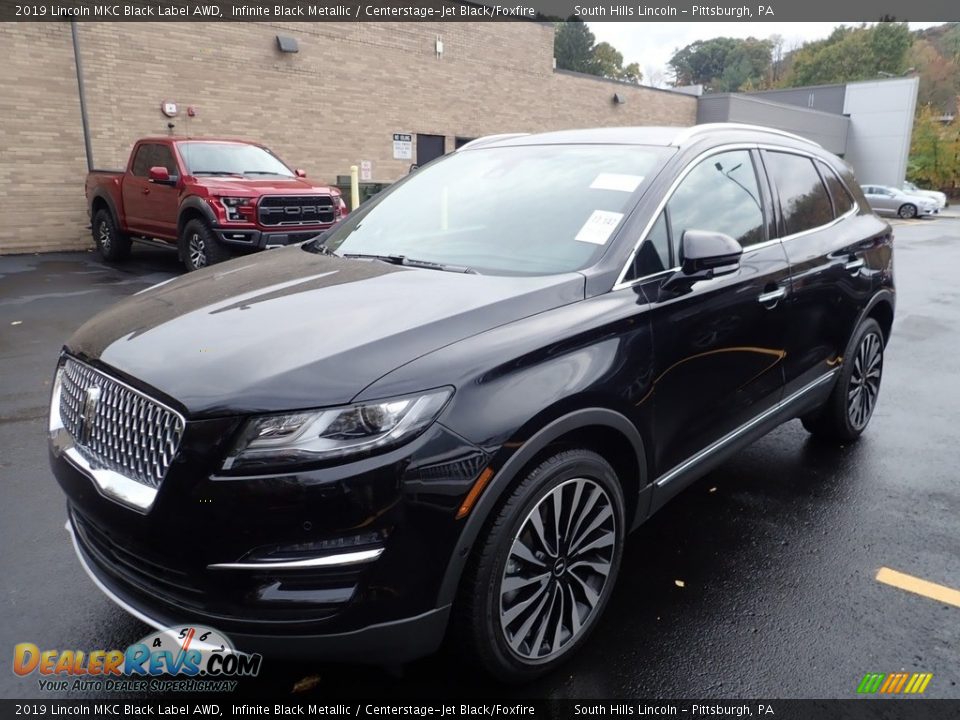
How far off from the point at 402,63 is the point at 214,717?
19004 millimetres

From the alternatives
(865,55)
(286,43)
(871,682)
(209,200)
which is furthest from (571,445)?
(865,55)

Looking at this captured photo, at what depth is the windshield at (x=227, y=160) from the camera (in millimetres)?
10576

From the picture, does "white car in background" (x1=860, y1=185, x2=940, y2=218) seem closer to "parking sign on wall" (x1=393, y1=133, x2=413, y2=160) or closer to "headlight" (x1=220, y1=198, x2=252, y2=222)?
"parking sign on wall" (x1=393, y1=133, x2=413, y2=160)

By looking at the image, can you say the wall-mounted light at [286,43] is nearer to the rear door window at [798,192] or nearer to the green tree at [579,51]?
the rear door window at [798,192]

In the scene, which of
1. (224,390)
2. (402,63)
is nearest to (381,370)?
(224,390)

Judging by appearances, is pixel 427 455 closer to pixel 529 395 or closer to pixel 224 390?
pixel 529 395

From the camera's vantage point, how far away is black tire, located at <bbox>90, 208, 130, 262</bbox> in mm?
12117

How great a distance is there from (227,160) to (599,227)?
9.46m

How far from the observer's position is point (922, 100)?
242 feet

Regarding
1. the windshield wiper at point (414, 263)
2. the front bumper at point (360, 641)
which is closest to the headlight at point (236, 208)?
the windshield wiper at point (414, 263)

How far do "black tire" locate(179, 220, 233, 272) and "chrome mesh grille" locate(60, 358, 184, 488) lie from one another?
764 centimetres

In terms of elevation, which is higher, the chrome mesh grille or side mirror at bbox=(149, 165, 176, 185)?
side mirror at bbox=(149, 165, 176, 185)

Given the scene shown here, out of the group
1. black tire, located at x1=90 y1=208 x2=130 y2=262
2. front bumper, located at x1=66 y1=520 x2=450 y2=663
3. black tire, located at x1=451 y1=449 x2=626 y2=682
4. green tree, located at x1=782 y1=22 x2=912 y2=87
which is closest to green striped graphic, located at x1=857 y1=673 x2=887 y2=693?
black tire, located at x1=451 y1=449 x2=626 y2=682

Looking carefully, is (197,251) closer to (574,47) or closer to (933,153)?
(933,153)
